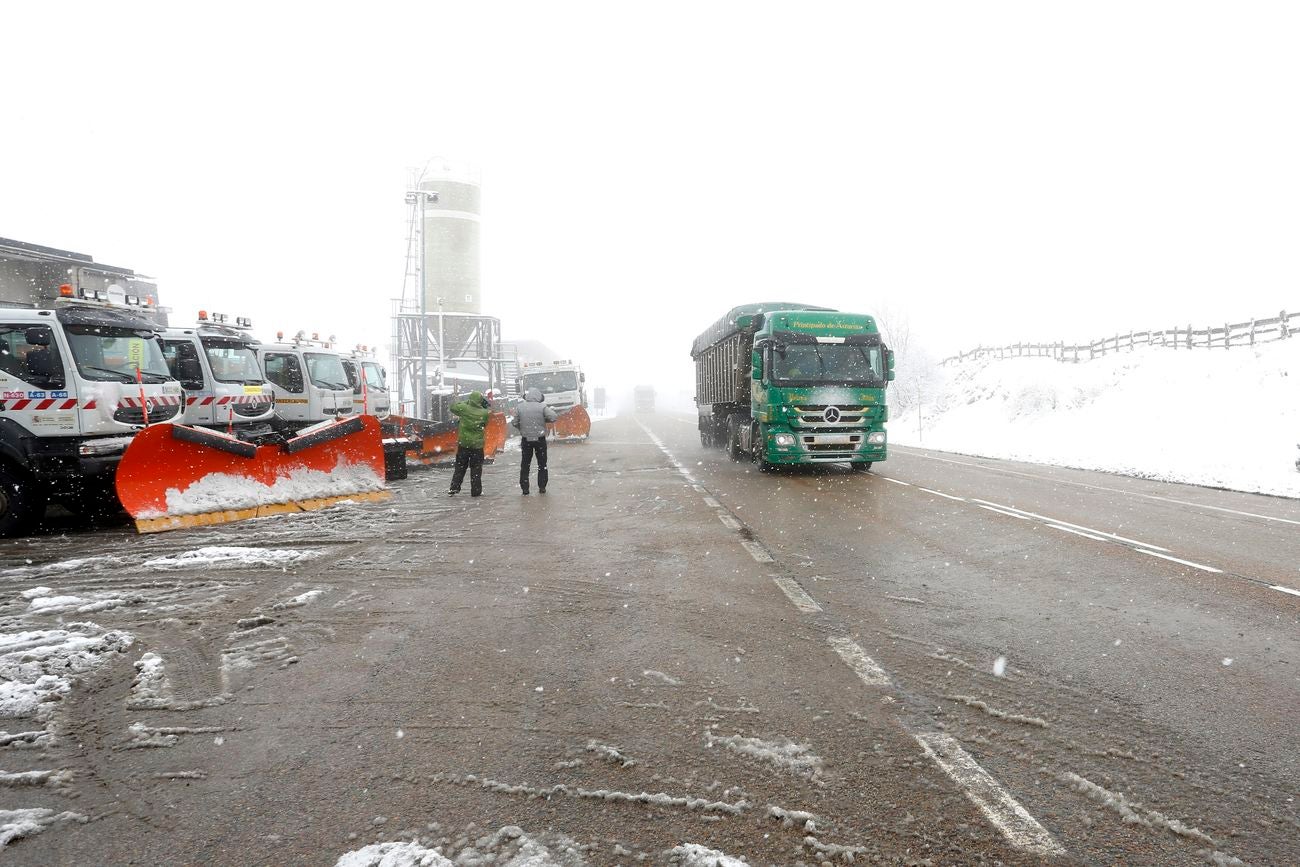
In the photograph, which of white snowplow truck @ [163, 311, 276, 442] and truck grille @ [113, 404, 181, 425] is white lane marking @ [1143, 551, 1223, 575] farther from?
white snowplow truck @ [163, 311, 276, 442]

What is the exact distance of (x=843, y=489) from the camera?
12703 millimetres

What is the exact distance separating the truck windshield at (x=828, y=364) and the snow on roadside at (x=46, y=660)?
11447 millimetres

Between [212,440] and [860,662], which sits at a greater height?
[212,440]

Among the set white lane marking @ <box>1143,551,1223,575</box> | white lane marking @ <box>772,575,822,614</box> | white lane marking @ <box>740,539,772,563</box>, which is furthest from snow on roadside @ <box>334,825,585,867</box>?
white lane marking @ <box>1143,551,1223,575</box>

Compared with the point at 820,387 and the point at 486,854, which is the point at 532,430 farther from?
the point at 486,854

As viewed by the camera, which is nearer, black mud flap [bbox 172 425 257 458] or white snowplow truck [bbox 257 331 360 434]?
black mud flap [bbox 172 425 257 458]

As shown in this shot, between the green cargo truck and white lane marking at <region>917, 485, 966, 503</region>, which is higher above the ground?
the green cargo truck

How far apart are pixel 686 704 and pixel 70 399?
8.91 meters

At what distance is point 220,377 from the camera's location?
13.8 m

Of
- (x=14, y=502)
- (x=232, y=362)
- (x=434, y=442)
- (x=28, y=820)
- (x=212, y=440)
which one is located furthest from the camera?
(x=434, y=442)

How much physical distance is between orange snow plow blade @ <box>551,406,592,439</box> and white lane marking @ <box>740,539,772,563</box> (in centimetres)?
2092

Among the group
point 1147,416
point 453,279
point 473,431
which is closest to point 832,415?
point 473,431

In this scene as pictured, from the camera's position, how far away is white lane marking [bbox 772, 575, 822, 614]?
5.36 metres

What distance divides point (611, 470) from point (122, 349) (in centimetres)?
909
